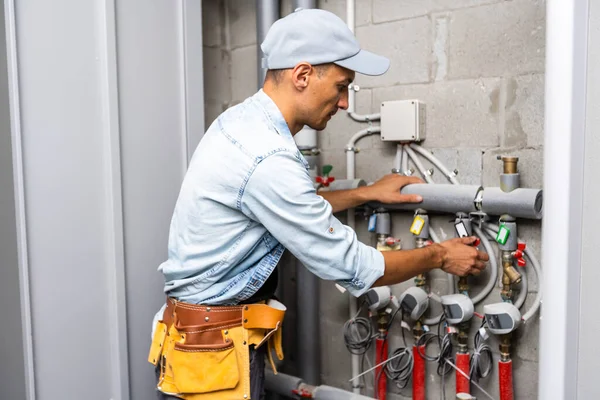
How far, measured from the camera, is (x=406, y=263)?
126 centimetres

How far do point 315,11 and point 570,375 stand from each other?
2.92ft

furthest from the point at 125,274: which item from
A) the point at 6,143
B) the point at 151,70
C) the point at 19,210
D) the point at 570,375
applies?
the point at 570,375

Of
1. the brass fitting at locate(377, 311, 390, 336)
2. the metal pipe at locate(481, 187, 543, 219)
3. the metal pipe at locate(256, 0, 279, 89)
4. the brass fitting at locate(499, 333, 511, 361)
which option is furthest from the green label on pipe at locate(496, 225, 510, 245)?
the metal pipe at locate(256, 0, 279, 89)

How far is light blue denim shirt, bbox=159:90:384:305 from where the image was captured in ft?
3.67

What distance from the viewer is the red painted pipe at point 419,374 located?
64.5 inches

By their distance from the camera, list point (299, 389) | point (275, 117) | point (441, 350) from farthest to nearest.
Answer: point (299, 389) → point (441, 350) → point (275, 117)

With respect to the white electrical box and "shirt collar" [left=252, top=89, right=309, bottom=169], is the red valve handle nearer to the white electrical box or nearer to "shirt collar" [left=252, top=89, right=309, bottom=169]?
the white electrical box

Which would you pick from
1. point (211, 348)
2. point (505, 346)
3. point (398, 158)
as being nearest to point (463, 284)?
point (505, 346)

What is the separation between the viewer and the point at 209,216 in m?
1.18

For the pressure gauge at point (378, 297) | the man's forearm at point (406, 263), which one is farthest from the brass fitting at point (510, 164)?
the pressure gauge at point (378, 297)

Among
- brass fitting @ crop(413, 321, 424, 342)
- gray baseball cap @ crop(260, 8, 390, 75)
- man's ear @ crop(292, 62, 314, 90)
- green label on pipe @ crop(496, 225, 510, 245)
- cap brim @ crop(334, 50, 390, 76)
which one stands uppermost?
gray baseball cap @ crop(260, 8, 390, 75)

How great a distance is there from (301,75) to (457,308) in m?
0.76

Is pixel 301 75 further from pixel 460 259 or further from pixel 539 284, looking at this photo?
pixel 539 284

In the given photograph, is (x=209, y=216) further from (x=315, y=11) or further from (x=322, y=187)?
(x=322, y=187)
